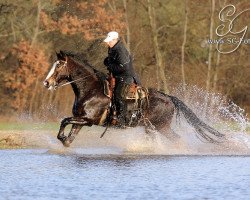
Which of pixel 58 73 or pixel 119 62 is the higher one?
pixel 119 62

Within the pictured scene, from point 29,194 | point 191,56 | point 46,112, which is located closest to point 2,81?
point 46,112

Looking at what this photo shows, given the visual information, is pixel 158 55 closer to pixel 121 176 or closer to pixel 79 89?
pixel 79 89

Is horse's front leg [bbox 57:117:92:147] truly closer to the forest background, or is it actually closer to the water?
the water

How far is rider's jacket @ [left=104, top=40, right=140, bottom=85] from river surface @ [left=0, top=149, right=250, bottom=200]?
1747mm

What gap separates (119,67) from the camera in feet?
65.7

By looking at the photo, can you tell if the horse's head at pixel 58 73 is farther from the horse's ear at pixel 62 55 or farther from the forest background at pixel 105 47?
the forest background at pixel 105 47

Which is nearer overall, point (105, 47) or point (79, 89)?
point (79, 89)

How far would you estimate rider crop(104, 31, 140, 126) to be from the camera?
1997cm

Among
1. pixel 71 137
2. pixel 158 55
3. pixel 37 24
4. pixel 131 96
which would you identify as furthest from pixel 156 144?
pixel 37 24

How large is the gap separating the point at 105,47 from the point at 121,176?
A: 2837cm

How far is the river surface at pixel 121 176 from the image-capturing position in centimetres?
1312


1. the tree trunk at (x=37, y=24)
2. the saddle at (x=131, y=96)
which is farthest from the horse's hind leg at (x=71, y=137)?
the tree trunk at (x=37, y=24)

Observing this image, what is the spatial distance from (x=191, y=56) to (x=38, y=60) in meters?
9.31

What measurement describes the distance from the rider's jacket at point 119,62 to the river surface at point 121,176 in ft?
5.73
